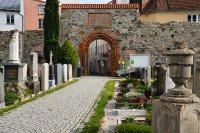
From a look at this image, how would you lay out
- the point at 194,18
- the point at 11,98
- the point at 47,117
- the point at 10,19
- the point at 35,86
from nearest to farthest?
the point at 47,117 → the point at 11,98 → the point at 35,86 → the point at 194,18 → the point at 10,19

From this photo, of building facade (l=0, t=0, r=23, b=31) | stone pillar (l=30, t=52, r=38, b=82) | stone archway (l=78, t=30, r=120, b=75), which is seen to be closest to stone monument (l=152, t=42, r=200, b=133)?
stone pillar (l=30, t=52, r=38, b=82)

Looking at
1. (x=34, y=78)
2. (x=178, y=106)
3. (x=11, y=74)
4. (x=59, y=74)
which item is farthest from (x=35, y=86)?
(x=178, y=106)

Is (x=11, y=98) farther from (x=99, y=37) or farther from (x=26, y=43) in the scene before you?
(x=26, y=43)

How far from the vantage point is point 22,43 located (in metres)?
38.3

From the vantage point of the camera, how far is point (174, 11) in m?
41.3

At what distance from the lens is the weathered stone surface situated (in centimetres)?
588

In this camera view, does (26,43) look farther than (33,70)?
Yes

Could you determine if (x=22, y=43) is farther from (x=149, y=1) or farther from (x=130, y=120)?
(x=130, y=120)

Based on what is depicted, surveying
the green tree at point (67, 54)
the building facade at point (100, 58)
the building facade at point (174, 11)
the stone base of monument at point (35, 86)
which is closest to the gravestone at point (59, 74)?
the stone base of monument at point (35, 86)

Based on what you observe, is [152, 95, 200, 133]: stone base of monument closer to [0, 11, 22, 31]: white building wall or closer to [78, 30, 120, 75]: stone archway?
[78, 30, 120, 75]: stone archway

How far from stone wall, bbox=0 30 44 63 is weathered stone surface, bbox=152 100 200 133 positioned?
32641mm

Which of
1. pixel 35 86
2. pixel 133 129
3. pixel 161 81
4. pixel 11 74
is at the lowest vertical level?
pixel 133 129

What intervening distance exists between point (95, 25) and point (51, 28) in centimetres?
428

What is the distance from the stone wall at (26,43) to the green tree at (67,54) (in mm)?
4369
